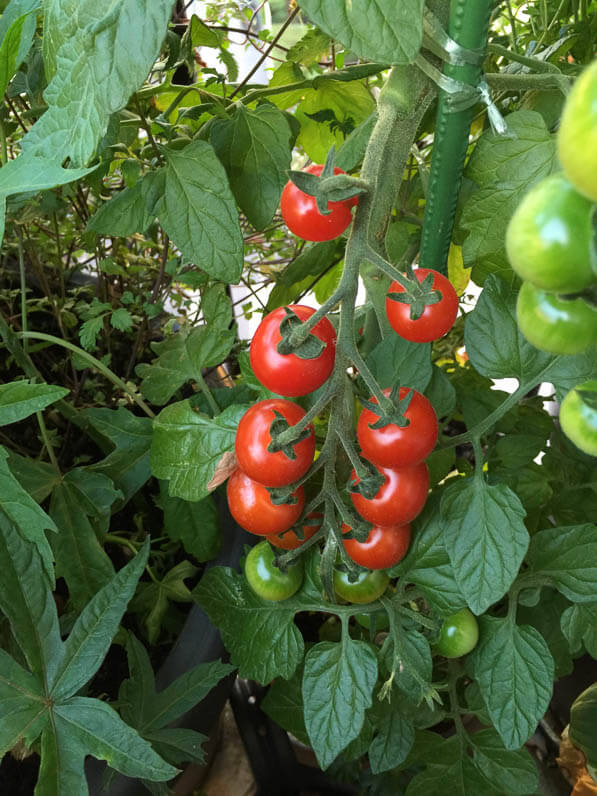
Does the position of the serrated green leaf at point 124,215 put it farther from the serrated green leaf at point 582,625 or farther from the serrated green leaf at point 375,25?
the serrated green leaf at point 582,625

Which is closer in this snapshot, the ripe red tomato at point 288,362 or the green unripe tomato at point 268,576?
the ripe red tomato at point 288,362

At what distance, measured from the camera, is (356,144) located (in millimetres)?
395

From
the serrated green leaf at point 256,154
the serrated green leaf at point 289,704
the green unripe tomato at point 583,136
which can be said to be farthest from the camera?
the serrated green leaf at point 289,704

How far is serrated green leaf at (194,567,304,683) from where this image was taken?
45 centimetres

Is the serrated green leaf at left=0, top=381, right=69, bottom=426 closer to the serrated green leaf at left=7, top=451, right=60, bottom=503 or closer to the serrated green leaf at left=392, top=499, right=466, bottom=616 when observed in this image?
the serrated green leaf at left=7, top=451, right=60, bottom=503

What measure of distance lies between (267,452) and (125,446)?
0.78 feet

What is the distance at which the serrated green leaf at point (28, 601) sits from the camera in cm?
36

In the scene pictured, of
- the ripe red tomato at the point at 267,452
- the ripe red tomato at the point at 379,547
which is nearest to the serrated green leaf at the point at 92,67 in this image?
the ripe red tomato at the point at 267,452

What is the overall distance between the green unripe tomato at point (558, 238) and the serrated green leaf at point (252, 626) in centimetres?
37

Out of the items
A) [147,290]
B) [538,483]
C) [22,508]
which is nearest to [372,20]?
[22,508]

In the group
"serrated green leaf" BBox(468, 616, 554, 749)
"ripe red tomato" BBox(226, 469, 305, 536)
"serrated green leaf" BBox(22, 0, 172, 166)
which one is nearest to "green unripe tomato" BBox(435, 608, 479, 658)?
"serrated green leaf" BBox(468, 616, 554, 749)

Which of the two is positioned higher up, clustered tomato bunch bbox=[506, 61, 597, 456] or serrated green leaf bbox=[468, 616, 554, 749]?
clustered tomato bunch bbox=[506, 61, 597, 456]

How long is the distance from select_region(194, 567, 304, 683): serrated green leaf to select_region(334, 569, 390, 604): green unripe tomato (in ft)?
0.16

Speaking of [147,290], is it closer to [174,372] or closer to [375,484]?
[174,372]
